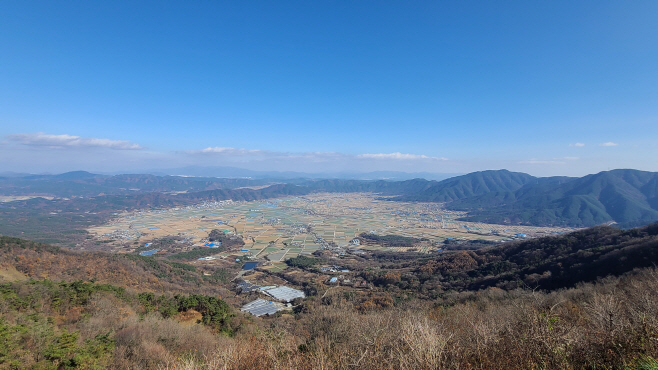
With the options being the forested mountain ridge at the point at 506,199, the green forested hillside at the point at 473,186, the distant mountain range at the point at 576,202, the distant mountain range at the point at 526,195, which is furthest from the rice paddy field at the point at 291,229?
the green forested hillside at the point at 473,186

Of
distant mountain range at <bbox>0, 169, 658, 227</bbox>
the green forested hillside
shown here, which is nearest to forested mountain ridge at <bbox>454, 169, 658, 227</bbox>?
distant mountain range at <bbox>0, 169, 658, 227</bbox>

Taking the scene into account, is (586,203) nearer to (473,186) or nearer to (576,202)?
(576,202)

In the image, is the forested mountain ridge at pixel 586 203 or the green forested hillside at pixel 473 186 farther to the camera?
the green forested hillside at pixel 473 186

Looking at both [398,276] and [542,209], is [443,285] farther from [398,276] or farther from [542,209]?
[542,209]

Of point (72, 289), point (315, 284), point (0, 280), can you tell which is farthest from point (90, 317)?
point (315, 284)

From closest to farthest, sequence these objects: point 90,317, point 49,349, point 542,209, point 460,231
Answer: point 49,349 → point 90,317 → point 460,231 → point 542,209

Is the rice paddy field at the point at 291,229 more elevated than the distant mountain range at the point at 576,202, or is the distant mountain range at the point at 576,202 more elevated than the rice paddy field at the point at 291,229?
the distant mountain range at the point at 576,202

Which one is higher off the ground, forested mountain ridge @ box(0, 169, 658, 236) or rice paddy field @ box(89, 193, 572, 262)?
forested mountain ridge @ box(0, 169, 658, 236)

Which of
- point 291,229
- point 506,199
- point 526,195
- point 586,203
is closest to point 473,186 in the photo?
point 506,199

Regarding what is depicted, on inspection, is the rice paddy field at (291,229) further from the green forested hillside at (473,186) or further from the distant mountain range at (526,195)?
the green forested hillside at (473,186)

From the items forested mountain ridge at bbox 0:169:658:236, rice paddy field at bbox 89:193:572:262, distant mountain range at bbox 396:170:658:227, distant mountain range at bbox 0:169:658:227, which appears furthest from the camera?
distant mountain range at bbox 0:169:658:227

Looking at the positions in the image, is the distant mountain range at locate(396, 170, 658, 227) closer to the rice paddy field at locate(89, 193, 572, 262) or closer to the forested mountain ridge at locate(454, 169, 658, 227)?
the forested mountain ridge at locate(454, 169, 658, 227)
